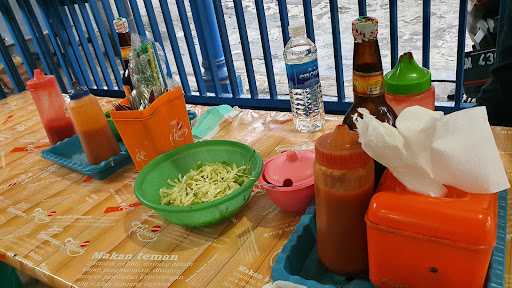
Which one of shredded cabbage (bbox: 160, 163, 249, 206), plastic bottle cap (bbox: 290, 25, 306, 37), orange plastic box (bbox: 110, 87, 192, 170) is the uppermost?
plastic bottle cap (bbox: 290, 25, 306, 37)

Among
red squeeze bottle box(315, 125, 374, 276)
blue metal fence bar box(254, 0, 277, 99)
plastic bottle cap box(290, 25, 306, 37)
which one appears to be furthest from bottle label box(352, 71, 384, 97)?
blue metal fence bar box(254, 0, 277, 99)

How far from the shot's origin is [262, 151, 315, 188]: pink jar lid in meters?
0.93

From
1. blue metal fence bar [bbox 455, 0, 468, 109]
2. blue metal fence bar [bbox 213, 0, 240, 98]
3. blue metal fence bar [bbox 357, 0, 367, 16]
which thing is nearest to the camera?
blue metal fence bar [bbox 455, 0, 468, 109]

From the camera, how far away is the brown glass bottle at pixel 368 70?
71 centimetres

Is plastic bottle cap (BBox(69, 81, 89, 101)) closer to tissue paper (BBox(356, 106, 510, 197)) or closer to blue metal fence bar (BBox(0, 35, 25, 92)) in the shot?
tissue paper (BBox(356, 106, 510, 197))

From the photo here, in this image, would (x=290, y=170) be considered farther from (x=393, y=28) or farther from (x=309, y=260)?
(x=393, y=28)

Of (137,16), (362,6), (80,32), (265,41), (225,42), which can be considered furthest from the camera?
(80,32)

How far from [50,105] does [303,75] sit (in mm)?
927

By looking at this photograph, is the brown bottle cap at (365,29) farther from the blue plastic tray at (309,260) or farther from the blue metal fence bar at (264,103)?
the blue metal fence bar at (264,103)

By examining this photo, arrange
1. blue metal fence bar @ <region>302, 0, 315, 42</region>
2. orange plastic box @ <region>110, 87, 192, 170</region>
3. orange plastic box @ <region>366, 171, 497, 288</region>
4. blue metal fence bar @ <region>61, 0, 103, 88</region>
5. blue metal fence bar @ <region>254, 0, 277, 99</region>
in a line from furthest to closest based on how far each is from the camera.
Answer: blue metal fence bar @ <region>61, 0, 103, 88</region>
blue metal fence bar @ <region>254, 0, 277, 99</region>
blue metal fence bar @ <region>302, 0, 315, 42</region>
orange plastic box @ <region>110, 87, 192, 170</region>
orange plastic box @ <region>366, 171, 497, 288</region>

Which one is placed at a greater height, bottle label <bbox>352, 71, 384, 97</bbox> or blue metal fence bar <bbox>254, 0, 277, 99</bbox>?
bottle label <bbox>352, 71, 384, 97</bbox>

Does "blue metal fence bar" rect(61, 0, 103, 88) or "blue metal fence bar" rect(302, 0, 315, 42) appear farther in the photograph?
"blue metal fence bar" rect(61, 0, 103, 88)

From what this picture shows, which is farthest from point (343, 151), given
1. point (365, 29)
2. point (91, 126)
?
point (91, 126)

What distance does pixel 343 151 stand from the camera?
0.66 meters
